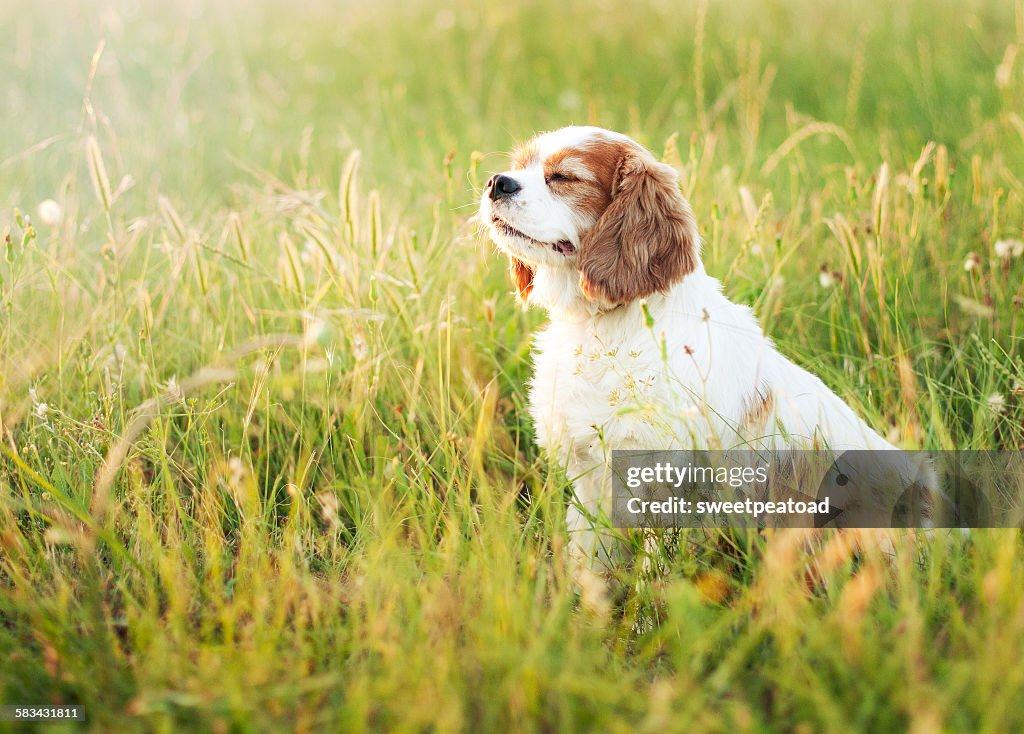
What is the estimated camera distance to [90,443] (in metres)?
2.40

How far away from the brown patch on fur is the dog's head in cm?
43

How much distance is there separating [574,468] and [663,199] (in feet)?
2.98

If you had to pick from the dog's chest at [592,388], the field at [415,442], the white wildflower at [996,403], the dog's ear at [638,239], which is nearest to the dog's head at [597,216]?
the dog's ear at [638,239]

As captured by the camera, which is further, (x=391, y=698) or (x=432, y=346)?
(x=432, y=346)

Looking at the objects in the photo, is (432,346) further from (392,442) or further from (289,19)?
(289,19)

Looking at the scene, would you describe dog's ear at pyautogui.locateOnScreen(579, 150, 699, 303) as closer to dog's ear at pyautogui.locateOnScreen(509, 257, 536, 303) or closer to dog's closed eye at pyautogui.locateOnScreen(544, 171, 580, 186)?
dog's closed eye at pyautogui.locateOnScreen(544, 171, 580, 186)

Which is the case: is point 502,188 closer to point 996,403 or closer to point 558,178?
point 558,178

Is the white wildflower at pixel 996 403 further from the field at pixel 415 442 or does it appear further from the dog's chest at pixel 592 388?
the dog's chest at pixel 592 388

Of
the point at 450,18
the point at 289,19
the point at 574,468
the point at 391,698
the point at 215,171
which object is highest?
the point at 289,19

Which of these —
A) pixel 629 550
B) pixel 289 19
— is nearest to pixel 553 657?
pixel 629 550

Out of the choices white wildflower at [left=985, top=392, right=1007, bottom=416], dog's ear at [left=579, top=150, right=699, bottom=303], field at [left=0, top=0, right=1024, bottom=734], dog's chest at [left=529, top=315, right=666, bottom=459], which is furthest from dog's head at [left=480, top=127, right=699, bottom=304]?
white wildflower at [left=985, top=392, right=1007, bottom=416]

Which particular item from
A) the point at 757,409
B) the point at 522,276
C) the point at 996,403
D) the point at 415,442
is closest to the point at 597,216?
the point at 522,276

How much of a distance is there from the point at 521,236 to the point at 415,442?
0.76 metres

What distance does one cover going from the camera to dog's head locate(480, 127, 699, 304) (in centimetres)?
260
